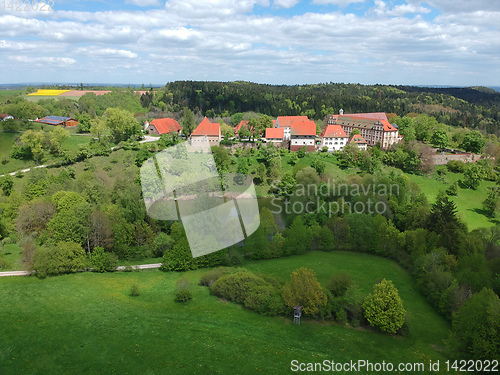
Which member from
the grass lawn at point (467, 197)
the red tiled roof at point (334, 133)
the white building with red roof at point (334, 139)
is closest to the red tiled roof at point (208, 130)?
the white building with red roof at point (334, 139)

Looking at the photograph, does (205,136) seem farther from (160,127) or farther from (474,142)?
(474,142)

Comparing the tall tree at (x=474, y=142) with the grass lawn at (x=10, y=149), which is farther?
the tall tree at (x=474, y=142)

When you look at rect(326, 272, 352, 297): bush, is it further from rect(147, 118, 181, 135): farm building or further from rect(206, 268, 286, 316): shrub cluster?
rect(147, 118, 181, 135): farm building

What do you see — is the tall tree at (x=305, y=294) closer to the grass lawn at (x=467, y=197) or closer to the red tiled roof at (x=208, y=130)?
the grass lawn at (x=467, y=197)

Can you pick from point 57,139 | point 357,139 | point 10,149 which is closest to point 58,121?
point 10,149

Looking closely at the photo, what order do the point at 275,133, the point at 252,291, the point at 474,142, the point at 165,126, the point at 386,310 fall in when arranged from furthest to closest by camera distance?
the point at 165,126 < the point at 275,133 < the point at 474,142 < the point at 252,291 < the point at 386,310

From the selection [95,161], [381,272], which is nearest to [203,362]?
[381,272]

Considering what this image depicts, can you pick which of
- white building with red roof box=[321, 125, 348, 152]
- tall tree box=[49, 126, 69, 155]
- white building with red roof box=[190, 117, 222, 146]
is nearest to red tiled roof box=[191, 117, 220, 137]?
white building with red roof box=[190, 117, 222, 146]
